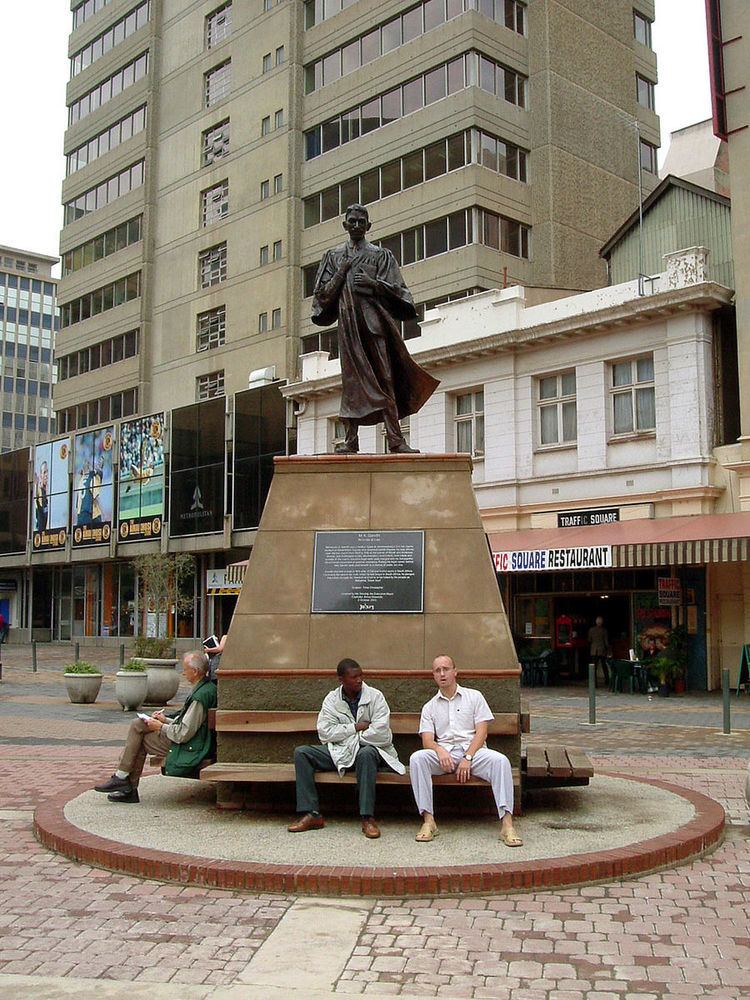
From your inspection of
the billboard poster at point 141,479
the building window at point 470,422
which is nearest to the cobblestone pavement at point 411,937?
the building window at point 470,422

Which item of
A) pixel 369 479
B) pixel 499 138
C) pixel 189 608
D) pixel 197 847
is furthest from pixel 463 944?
pixel 189 608

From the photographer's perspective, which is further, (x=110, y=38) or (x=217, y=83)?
(x=110, y=38)

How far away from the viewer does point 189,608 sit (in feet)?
144

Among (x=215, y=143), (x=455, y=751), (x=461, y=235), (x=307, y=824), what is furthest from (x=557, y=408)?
(x=215, y=143)

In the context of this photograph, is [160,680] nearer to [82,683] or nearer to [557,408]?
[82,683]

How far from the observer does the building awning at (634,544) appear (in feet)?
71.2

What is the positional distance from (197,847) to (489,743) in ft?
7.41

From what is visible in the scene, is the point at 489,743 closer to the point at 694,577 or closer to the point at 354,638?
the point at 354,638

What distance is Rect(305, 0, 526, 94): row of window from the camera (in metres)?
38.3

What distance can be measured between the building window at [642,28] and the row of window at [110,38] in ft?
81.1

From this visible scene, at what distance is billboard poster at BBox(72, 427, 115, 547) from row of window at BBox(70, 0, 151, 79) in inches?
866

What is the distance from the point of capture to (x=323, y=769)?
745 centimetres

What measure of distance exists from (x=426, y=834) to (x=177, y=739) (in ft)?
7.22

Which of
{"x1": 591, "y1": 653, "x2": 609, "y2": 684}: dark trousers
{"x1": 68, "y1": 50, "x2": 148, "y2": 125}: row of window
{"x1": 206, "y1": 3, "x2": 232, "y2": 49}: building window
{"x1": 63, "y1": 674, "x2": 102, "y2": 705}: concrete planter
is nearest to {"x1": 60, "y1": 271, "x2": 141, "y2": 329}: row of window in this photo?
{"x1": 68, "y1": 50, "x2": 148, "y2": 125}: row of window
